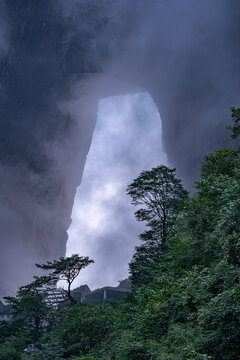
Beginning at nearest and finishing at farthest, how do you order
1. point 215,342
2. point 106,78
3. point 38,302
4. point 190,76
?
point 215,342 → point 38,302 → point 190,76 → point 106,78

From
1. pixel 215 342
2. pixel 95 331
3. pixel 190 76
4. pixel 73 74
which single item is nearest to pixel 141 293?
pixel 95 331

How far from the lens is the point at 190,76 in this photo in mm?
50125

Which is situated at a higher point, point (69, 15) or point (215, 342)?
point (69, 15)

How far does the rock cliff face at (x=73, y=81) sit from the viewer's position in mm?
45000

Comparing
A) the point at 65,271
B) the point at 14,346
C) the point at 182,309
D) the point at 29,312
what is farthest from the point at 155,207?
the point at 182,309

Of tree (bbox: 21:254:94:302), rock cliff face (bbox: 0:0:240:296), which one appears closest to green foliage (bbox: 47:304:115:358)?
tree (bbox: 21:254:94:302)

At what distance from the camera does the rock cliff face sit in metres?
45.0

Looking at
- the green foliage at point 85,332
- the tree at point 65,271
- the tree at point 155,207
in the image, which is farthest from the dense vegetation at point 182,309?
the tree at point 65,271

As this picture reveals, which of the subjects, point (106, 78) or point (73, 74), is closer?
point (73, 74)

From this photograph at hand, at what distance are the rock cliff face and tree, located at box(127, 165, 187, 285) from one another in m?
20.2

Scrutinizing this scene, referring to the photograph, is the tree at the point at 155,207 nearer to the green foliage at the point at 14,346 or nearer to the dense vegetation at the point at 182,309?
the dense vegetation at the point at 182,309

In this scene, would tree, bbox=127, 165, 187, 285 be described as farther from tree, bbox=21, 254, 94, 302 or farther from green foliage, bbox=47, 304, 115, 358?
green foliage, bbox=47, 304, 115, 358

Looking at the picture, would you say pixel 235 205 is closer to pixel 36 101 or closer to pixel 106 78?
pixel 36 101

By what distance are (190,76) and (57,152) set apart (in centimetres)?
3590
